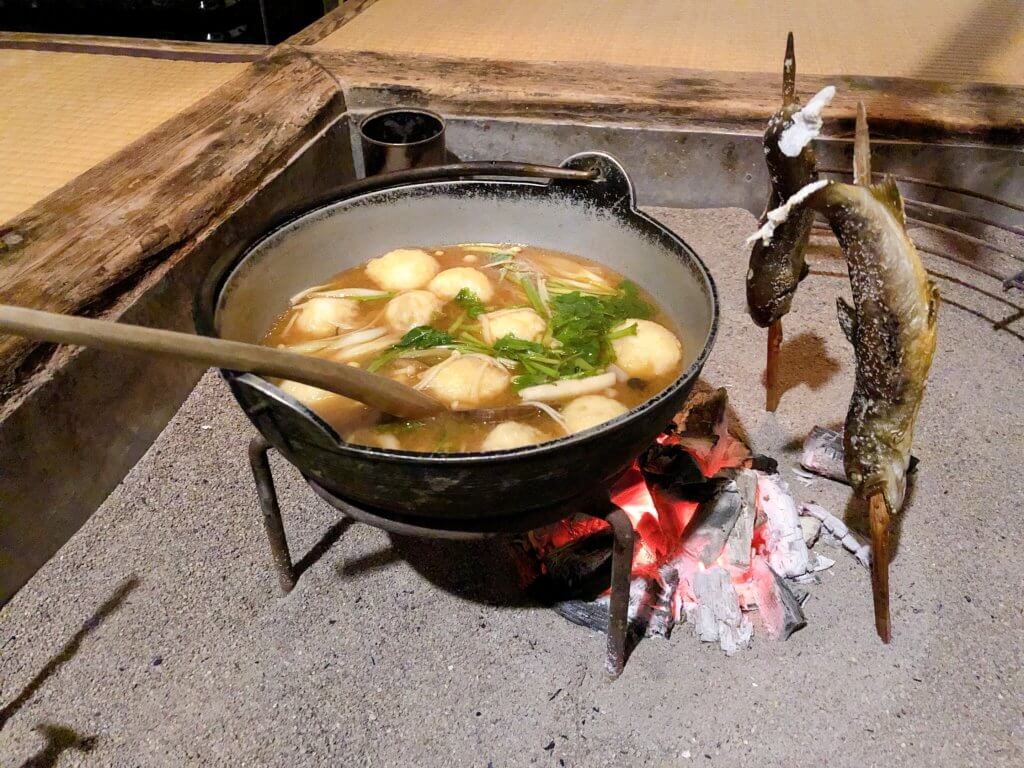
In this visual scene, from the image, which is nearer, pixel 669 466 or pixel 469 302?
pixel 469 302

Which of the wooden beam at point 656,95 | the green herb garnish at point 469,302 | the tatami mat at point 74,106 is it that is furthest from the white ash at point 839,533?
the tatami mat at point 74,106

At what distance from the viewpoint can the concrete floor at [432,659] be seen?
7.06 ft

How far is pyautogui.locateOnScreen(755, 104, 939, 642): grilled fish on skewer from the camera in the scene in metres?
1.85

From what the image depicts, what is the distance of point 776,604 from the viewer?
249 cm

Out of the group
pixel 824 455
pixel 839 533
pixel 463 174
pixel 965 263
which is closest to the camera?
pixel 463 174

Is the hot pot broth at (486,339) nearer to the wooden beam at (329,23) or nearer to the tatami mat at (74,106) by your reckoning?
the tatami mat at (74,106)

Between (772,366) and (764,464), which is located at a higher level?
(772,366)

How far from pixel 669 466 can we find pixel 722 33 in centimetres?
406

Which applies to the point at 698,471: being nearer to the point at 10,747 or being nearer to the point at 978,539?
the point at 978,539

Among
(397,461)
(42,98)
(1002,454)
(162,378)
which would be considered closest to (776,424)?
(1002,454)

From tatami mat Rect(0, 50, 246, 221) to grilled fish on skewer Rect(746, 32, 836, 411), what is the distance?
10.7 ft

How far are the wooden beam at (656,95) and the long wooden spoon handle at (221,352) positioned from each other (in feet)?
10.1

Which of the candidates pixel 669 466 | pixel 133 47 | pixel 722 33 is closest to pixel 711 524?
pixel 669 466

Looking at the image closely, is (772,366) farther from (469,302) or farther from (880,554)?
(469,302)
